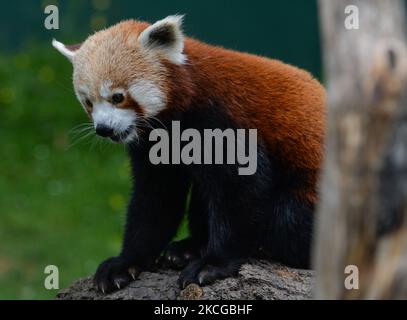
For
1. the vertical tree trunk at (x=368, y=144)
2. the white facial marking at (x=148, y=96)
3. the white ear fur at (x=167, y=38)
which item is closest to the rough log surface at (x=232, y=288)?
the white facial marking at (x=148, y=96)

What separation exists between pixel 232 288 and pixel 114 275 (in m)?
0.73

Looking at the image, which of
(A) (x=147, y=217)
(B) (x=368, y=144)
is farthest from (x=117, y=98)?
(B) (x=368, y=144)

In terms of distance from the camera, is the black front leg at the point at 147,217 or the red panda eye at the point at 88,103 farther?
the black front leg at the point at 147,217

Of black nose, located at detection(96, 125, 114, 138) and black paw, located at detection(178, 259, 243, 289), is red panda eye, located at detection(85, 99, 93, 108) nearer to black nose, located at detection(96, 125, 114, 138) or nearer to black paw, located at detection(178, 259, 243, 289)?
black nose, located at detection(96, 125, 114, 138)

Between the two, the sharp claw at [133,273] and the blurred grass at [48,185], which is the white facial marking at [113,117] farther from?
the blurred grass at [48,185]

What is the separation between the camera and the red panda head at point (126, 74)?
15.4 feet

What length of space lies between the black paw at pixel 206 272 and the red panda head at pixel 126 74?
2.58ft

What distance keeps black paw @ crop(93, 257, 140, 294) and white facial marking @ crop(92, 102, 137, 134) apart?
811 millimetres

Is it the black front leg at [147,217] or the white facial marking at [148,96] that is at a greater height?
the white facial marking at [148,96]

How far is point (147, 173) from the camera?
498 centimetres

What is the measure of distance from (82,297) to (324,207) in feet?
7.28

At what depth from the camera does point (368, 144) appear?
119 inches
